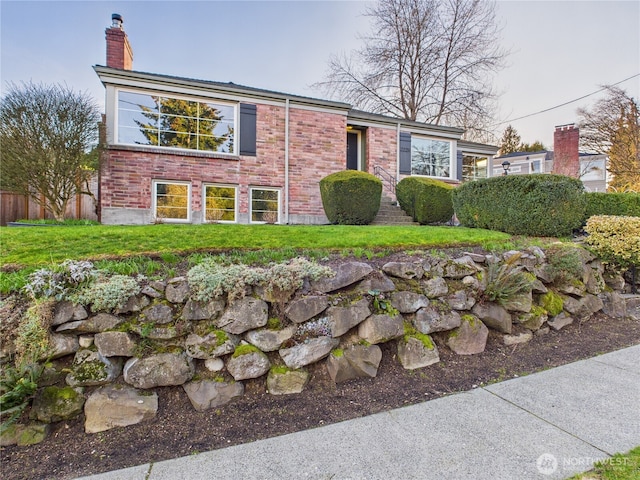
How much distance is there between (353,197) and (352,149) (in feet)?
13.1

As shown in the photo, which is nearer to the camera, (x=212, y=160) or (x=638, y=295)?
(x=638, y=295)

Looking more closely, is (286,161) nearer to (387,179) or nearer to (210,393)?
(387,179)

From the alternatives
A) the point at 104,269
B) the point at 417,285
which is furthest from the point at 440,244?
the point at 104,269

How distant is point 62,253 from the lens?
→ 3160 millimetres

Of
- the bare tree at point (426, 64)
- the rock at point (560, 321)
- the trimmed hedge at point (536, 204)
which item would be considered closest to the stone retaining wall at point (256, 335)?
the rock at point (560, 321)

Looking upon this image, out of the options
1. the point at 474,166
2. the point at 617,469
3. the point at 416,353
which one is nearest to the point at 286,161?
the point at 416,353

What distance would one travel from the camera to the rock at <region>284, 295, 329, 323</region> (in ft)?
8.87

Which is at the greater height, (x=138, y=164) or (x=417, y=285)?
(x=138, y=164)

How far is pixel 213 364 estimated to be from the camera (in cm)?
250

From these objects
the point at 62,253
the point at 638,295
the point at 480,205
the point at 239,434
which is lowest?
the point at 239,434

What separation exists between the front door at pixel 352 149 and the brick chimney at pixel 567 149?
13.7m

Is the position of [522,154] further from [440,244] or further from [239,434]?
[239,434]

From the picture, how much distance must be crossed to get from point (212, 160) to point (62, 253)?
6547 millimetres

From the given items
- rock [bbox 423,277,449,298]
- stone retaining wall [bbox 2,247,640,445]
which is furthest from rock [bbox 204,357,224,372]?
rock [bbox 423,277,449,298]
